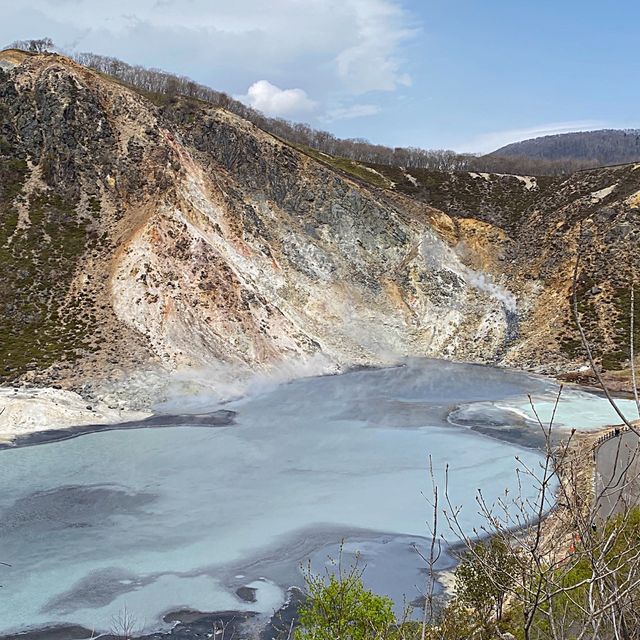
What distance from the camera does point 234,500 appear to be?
2109cm

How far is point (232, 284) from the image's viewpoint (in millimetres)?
42219

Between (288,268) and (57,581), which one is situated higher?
(288,268)

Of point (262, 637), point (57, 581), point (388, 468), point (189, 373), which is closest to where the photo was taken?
point (262, 637)

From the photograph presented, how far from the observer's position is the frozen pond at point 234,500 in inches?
619

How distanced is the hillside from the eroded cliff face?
0.45 ft

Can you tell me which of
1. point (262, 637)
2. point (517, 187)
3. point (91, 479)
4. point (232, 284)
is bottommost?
point (262, 637)

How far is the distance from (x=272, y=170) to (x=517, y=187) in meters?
28.4

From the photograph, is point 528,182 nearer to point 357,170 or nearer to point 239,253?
point 357,170

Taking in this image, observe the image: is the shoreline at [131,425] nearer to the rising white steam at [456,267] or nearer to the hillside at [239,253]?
the hillside at [239,253]

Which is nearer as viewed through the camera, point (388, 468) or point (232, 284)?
point (388, 468)

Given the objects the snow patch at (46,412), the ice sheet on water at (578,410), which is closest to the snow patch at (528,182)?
the ice sheet on water at (578,410)

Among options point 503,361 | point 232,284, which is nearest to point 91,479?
point 232,284

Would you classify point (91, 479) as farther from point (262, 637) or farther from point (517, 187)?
point (517, 187)

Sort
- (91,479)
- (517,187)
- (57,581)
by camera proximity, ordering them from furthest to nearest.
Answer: (517,187), (91,479), (57,581)
